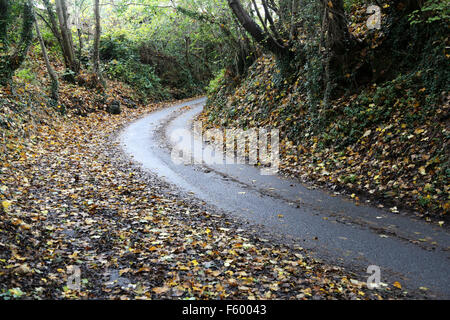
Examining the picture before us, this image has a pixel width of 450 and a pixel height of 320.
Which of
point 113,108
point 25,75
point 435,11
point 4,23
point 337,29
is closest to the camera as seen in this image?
point 435,11

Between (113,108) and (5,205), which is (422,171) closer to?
(5,205)

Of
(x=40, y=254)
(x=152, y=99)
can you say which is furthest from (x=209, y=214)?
(x=152, y=99)

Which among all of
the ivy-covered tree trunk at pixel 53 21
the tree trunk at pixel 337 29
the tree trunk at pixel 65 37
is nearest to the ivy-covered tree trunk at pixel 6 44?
the tree trunk at pixel 65 37

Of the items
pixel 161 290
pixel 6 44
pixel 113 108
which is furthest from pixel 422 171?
pixel 113 108

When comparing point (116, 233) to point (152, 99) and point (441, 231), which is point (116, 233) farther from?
point (152, 99)

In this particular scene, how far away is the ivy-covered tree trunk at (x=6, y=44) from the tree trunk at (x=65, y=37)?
5.61 m

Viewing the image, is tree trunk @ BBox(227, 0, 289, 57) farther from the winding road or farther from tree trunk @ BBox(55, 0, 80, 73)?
tree trunk @ BBox(55, 0, 80, 73)

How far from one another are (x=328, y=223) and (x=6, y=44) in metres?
15.3

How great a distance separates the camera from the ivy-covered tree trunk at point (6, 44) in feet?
46.1

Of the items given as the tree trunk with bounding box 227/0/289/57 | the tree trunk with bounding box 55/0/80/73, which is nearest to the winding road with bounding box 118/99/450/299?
the tree trunk with bounding box 227/0/289/57

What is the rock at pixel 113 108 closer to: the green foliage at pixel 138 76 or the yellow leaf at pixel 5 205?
the green foliage at pixel 138 76

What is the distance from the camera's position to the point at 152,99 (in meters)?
30.8

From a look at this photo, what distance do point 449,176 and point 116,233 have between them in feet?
22.0

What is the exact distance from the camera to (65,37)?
2147cm
